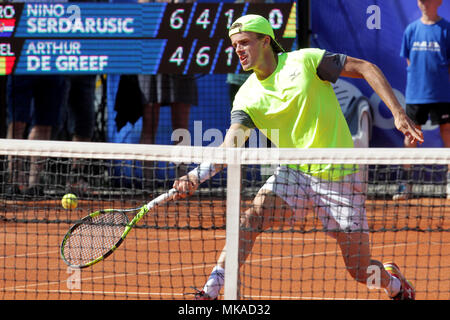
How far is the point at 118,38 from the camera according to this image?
357 inches

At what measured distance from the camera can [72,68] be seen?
A: 9.19 metres

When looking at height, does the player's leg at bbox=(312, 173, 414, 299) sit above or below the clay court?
above

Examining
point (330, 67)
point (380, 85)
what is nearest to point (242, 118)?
point (330, 67)

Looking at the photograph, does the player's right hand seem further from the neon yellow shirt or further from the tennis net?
the neon yellow shirt

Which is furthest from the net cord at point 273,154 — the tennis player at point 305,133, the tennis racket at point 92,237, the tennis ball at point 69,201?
the tennis ball at point 69,201

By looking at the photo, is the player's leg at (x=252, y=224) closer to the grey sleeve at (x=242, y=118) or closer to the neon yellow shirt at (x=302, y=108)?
the neon yellow shirt at (x=302, y=108)

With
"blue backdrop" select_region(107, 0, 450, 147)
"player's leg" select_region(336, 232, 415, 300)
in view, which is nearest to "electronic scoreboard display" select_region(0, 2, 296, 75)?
"blue backdrop" select_region(107, 0, 450, 147)

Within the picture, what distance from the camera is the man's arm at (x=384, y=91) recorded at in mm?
4168

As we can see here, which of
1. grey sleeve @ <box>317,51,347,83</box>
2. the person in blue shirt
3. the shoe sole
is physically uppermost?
the person in blue shirt

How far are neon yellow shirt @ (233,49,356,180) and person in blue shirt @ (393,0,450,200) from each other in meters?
4.81

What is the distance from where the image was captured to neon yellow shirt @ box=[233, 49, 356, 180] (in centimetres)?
445

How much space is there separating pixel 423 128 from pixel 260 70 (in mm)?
5730

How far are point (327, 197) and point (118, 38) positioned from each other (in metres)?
5.20
